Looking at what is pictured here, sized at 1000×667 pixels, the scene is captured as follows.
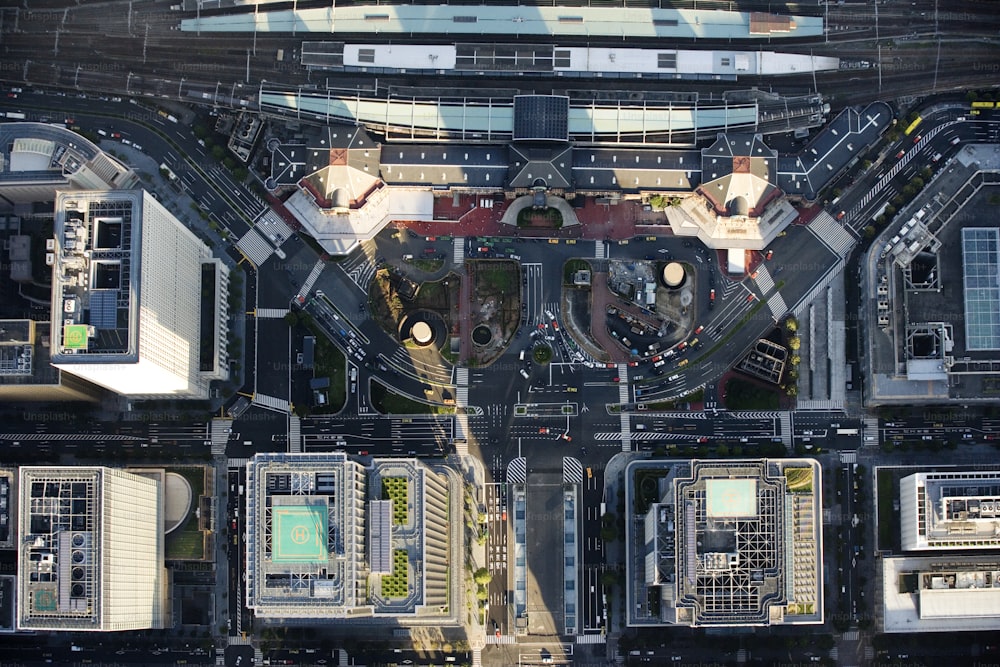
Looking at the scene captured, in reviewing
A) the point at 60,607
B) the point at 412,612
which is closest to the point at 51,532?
the point at 60,607

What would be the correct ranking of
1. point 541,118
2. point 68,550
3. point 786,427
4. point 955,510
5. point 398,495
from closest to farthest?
point 398,495 < point 68,550 < point 955,510 < point 541,118 < point 786,427

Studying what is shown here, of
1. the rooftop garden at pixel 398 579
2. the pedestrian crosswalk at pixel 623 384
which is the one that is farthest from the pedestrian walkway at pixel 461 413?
the rooftop garden at pixel 398 579

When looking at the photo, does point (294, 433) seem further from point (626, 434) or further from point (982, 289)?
point (982, 289)

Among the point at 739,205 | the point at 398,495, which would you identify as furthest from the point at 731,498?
the point at 739,205

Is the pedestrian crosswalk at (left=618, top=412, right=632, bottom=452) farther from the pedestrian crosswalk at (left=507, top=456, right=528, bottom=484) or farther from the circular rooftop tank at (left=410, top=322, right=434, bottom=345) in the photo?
the circular rooftop tank at (left=410, top=322, right=434, bottom=345)

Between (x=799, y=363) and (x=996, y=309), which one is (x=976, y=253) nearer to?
(x=996, y=309)

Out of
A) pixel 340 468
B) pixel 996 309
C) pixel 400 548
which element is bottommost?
pixel 400 548
